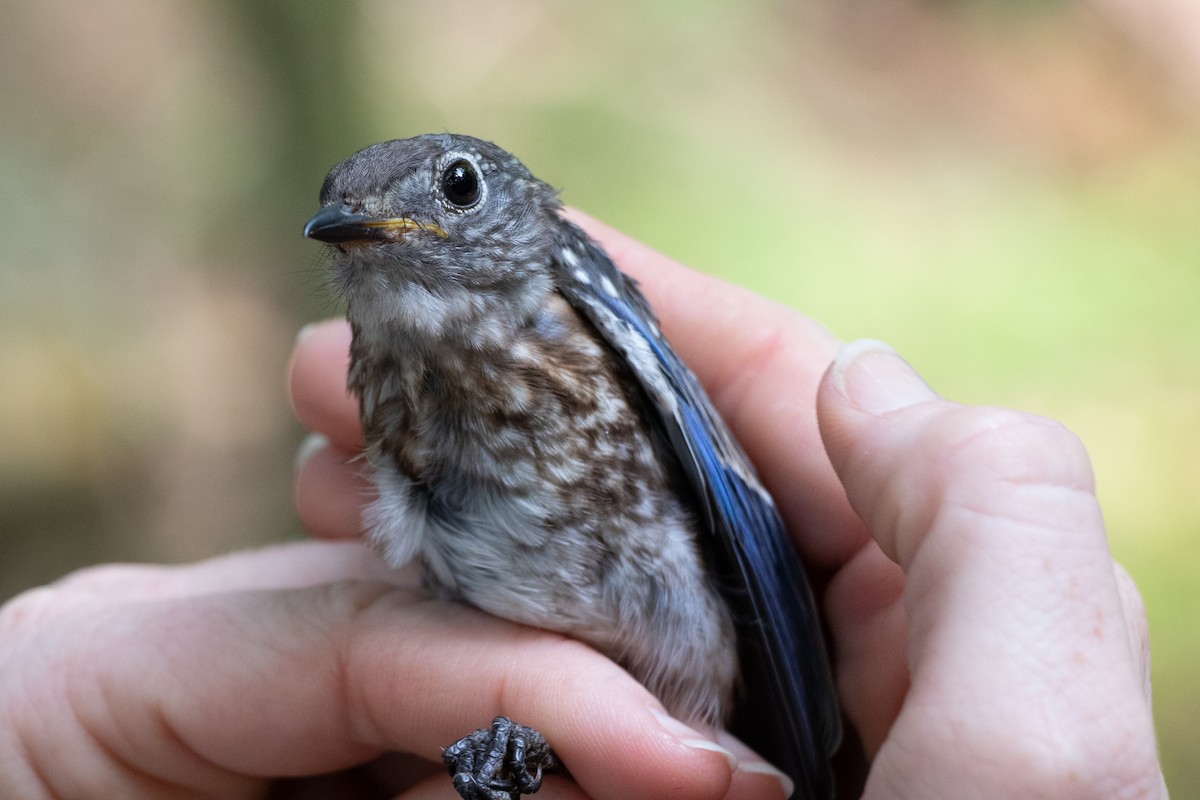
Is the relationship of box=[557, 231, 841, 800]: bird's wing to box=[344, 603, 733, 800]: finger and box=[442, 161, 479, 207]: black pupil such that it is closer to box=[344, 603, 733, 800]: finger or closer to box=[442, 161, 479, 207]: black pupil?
box=[442, 161, 479, 207]: black pupil

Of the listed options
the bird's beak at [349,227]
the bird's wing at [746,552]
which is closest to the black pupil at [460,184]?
the bird's beak at [349,227]

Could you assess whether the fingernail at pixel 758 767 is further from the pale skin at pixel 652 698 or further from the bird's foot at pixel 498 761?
the bird's foot at pixel 498 761

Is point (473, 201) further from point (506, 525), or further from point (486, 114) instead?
point (486, 114)

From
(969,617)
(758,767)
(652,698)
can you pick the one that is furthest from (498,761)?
(969,617)

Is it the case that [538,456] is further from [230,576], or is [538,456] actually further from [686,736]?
[230,576]

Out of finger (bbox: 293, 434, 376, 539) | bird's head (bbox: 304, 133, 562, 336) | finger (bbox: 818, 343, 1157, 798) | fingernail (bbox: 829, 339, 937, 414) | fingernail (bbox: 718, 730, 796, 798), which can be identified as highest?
bird's head (bbox: 304, 133, 562, 336)

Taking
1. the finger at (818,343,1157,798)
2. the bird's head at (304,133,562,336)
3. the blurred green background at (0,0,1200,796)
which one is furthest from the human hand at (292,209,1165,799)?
the blurred green background at (0,0,1200,796)

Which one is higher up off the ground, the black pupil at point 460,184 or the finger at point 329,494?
the black pupil at point 460,184
